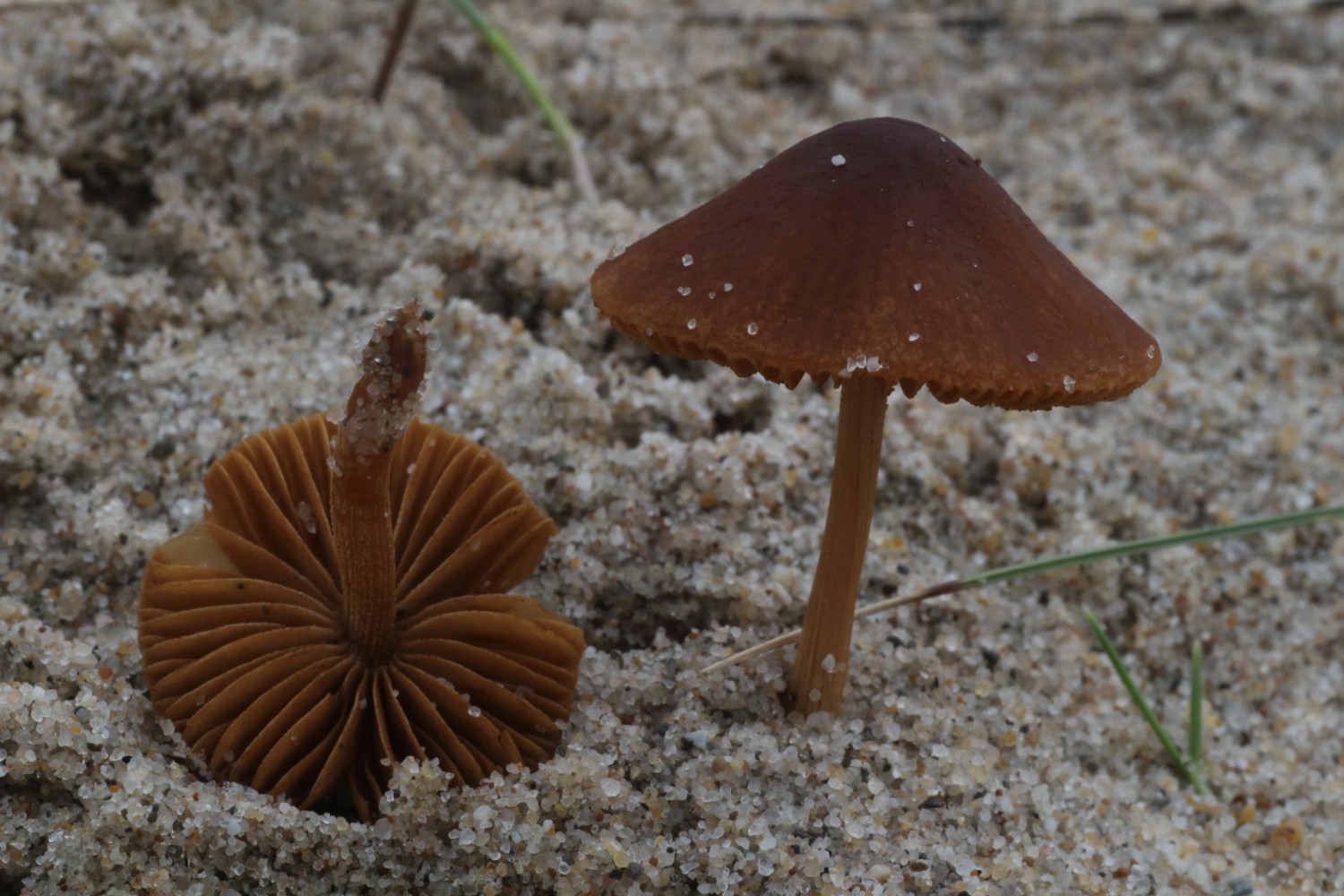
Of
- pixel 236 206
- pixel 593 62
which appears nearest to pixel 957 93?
pixel 593 62

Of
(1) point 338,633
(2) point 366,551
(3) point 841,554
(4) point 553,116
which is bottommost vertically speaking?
(1) point 338,633

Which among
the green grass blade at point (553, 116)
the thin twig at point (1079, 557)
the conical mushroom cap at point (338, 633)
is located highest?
the green grass blade at point (553, 116)

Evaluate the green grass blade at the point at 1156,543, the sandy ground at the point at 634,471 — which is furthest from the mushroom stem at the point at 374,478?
the green grass blade at the point at 1156,543

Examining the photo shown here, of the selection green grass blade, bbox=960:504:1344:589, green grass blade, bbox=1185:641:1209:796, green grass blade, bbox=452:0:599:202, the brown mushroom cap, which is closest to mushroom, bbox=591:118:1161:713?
the brown mushroom cap

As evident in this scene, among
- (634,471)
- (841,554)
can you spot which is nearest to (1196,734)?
(841,554)

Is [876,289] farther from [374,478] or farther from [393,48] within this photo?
[393,48]

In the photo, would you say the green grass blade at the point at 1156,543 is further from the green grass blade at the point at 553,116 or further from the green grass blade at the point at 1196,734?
A: the green grass blade at the point at 553,116
